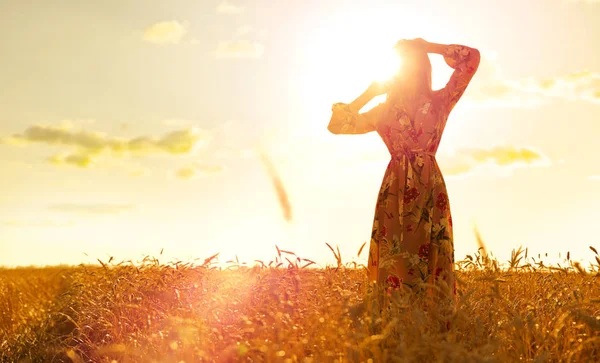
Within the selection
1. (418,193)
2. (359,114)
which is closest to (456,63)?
(359,114)

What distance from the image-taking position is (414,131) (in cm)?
522

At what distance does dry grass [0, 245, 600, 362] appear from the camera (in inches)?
126

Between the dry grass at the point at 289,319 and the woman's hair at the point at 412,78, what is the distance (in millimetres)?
1584

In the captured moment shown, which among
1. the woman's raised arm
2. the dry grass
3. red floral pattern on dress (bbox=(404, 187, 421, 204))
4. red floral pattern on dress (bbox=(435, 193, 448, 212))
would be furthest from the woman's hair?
the dry grass

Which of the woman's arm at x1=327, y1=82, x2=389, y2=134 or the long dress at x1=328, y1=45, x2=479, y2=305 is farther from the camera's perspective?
the woman's arm at x1=327, y1=82, x2=389, y2=134

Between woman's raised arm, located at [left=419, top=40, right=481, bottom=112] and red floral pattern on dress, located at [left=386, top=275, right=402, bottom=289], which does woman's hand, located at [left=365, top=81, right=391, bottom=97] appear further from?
red floral pattern on dress, located at [left=386, top=275, right=402, bottom=289]

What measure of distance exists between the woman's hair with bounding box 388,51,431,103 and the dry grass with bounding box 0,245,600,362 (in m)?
1.58

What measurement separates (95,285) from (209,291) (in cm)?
254

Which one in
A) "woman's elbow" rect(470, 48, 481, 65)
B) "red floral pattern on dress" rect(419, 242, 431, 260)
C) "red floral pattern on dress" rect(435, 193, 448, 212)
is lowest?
"red floral pattern on dress" rect(419, 242, 431, 260)

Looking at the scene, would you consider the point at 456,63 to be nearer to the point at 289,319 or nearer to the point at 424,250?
the point at 424,250

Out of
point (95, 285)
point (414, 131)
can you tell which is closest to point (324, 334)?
point (414, 131)

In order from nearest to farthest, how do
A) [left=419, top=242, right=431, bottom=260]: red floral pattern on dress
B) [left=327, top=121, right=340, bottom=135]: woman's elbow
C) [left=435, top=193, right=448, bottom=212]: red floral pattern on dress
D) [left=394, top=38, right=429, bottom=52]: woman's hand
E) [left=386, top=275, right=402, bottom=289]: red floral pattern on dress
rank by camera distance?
[left=386, top=275, right=402, bottom=289]: red floral pattern on dress, [left=419, top=242, right=431, bottom=260]: red floral pattern on dress, [left=435, top=193, right=448, bottom=212]: red floral pattern on dress, [left=394, top=38, right=429, bottom=52]: woman's hand, [left=327, top=121, right=340, bottom=135]: woman's elbow

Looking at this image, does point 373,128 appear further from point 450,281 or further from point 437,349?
point 437,349

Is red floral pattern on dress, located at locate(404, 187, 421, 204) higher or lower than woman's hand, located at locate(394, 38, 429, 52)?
lower
